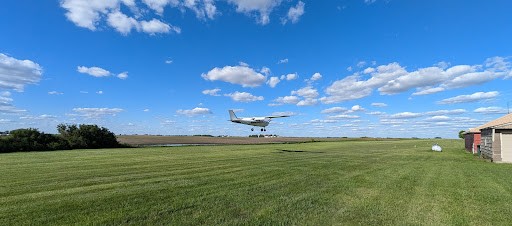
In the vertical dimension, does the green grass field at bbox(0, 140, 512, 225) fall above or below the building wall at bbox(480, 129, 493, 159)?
below

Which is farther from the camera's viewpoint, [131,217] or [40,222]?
[131,217]

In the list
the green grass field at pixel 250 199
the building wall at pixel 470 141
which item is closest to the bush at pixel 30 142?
the green grass field at pixel 250 199

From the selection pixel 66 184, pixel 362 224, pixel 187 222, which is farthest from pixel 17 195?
pixel 362 224

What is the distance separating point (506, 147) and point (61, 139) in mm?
51211

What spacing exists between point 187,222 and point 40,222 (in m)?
3.19

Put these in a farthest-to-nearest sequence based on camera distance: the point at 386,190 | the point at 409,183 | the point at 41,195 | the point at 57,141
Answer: the point at 57,141 < the point at 409,183 < the point at 386,190 < the point at 41,195

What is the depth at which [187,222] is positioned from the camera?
301 inches

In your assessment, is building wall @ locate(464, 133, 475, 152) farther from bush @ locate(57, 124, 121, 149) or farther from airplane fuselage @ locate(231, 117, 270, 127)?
bush @ locate(57, 124, 121, 149)

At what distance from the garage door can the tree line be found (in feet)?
161

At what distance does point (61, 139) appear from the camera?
157ft

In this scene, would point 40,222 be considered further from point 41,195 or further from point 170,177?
point 170,177

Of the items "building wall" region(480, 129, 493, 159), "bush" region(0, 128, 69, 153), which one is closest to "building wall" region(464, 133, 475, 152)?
"building wall" region(480, 129, 493, 159)

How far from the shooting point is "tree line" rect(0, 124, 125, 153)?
41875 millimetres

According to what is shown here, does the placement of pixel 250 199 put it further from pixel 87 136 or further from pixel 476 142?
pixel 87 136
